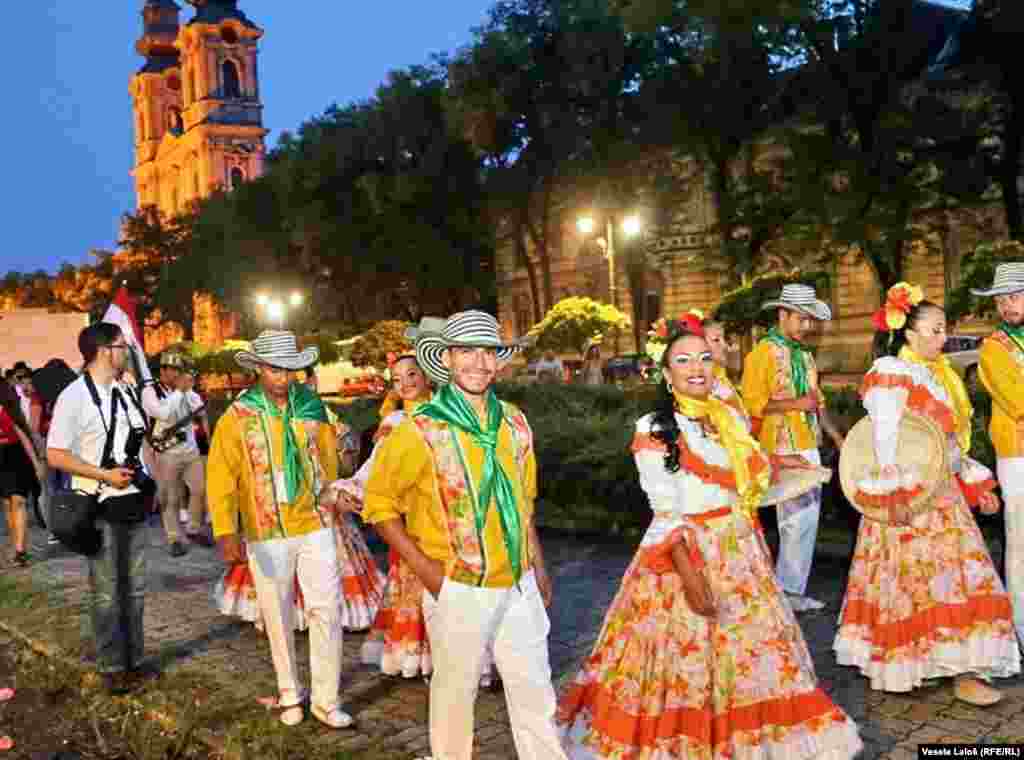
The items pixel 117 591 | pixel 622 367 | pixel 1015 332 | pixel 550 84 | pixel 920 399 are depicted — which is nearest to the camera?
pixel 920 399

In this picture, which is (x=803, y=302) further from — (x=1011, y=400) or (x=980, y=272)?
(x=980, y=272)

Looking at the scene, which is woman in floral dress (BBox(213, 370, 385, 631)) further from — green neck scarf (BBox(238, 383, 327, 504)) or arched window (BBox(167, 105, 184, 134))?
arched window (BBox(167, 105, 184, 134))

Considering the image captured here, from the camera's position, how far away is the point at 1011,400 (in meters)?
5.76

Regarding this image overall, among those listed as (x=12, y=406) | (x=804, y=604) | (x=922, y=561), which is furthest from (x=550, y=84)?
(x=922, y=561)

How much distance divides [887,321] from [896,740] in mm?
2147

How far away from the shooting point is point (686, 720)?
4.26m

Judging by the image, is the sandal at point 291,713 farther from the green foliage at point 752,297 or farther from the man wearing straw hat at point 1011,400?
the green foliage at point 752,297

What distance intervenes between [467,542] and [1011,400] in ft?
11.2

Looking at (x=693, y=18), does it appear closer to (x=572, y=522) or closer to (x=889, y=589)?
(x=572, y=522)

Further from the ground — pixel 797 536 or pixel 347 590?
pixel 797 536

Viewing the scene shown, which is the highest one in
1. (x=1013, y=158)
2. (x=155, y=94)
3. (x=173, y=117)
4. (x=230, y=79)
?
(x=155, y=94)

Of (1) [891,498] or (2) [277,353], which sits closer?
(1) [891,498]

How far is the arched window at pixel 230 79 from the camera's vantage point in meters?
98.7

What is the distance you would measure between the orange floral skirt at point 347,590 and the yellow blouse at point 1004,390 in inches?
164
